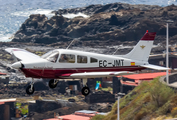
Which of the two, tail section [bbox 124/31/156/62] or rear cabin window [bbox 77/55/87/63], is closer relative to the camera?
rear cabin window [bbox 77/55/87/63]

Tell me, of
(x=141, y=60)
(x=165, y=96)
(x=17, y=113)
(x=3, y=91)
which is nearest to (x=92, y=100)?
(x=17, y=113)

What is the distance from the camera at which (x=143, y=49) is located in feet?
94.2

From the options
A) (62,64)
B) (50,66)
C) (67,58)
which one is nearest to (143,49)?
(67,58)

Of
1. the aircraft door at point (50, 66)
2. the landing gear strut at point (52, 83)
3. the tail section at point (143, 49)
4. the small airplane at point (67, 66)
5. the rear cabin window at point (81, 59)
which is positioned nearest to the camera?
the small airplane at point (67, 66)

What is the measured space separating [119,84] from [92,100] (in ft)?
50.8

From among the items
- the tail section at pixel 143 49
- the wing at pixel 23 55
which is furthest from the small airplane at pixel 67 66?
the wing at pixel 23 55

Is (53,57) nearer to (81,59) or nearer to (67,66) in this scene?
(67,66)

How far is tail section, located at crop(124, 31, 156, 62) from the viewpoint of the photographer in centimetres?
2819

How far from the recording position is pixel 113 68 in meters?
25.8

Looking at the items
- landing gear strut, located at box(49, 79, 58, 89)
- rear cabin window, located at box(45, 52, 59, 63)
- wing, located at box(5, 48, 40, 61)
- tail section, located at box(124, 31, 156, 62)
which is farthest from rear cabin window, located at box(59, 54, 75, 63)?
tail section, located at box(124, 31, 156, 62)

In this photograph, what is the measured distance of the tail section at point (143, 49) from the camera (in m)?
28.2

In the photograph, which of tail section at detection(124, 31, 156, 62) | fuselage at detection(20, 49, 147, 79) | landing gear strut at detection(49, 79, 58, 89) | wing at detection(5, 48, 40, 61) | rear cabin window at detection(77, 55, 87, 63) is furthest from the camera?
wing at detection(5, 48, 40, 61)

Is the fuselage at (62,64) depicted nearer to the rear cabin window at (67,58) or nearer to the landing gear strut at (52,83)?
the rear cabin window at (67,58)

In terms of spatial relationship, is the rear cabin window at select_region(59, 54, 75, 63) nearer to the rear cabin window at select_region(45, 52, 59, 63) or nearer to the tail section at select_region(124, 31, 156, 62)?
the rear cabin window at select_region(45, 52, 59, 63)
